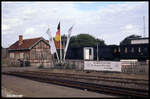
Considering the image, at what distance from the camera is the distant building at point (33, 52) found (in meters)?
43.0

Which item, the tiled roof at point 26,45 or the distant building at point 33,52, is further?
the tiled roof at point 26,45

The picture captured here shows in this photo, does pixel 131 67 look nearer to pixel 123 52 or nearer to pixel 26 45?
pixel 123 52

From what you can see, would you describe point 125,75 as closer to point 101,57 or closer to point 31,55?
point 101,57

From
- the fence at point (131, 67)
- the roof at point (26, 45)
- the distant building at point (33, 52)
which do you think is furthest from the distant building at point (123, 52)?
the fence at point (131, 67)

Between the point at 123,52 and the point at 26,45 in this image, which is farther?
the point at 26,45

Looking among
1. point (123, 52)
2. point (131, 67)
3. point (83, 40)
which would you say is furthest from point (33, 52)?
point (83, 40)

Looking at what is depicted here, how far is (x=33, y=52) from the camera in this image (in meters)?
43.5

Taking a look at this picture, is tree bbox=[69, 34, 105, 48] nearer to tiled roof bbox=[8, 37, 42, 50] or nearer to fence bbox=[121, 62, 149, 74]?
→ tiled roof bbox=[8, 37, 42, 50]

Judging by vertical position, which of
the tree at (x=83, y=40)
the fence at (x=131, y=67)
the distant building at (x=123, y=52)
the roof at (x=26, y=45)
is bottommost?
the fence at (x=131, y=67)

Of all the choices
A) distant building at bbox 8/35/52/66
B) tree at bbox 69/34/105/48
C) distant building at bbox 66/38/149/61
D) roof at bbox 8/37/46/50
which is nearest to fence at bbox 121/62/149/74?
distant building at bbox 66/38/149/61

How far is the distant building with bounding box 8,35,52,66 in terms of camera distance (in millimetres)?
43031

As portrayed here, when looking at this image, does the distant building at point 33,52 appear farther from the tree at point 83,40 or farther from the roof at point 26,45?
the tree at point 83,40

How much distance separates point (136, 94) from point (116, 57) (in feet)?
80.8

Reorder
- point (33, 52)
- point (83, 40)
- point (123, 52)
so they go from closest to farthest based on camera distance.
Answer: point (123, 52), point (33, 52), point (83, 40)
